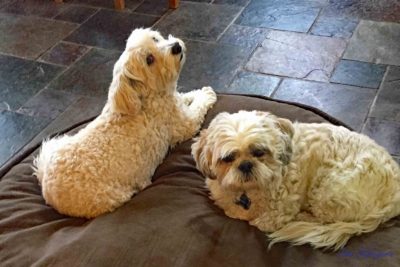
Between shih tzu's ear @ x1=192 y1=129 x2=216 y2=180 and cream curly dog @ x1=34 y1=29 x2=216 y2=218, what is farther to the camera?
cream curly dog @ x1=34 y1=29 x2=216 y2=218

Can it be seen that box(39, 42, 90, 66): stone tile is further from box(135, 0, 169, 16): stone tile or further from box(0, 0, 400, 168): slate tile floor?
box(135, 0, 169, 16): stone tile

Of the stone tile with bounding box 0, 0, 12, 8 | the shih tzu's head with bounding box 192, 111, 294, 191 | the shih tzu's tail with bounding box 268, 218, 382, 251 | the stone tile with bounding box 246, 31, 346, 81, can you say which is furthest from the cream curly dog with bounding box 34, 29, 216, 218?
the stone tile with bounding box 0, 0, 12, 8

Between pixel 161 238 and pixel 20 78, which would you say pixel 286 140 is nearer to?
pixel 161 238

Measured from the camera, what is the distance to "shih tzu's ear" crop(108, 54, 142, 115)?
237cm

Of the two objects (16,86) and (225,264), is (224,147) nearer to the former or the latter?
(225,264)

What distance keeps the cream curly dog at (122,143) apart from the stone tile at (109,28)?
4.96ft

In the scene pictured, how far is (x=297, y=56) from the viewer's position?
12.0ft

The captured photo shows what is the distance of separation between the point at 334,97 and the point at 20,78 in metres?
1.99

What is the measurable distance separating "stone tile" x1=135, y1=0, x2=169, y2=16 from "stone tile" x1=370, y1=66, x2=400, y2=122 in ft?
5.75

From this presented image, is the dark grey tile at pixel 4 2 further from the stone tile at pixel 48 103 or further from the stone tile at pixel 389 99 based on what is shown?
the stone tile at pixel 389 99

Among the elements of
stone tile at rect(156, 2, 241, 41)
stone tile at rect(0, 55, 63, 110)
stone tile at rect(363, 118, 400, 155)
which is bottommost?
stone tile at rect(0, 55, 63, 110)

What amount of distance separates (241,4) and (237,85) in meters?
1.07

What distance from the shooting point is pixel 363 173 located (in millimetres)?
2092

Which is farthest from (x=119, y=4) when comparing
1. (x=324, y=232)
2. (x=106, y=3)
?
(x=324, y=232)
